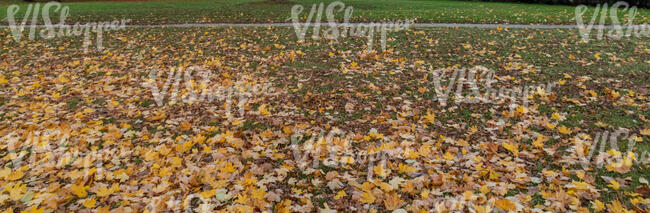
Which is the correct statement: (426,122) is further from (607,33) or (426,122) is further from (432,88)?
(607,33)

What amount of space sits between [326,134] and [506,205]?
223 centimetres

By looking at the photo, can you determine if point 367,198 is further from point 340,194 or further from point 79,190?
point 79,190

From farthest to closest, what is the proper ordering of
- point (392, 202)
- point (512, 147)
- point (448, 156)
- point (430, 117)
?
point (430, 117) < point (512, 147) < point (448, 156) < point (392, 202)

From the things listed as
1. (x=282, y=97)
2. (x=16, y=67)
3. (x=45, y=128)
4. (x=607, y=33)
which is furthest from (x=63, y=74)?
(x=607, y=33)

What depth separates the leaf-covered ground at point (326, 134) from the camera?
11.4 feet

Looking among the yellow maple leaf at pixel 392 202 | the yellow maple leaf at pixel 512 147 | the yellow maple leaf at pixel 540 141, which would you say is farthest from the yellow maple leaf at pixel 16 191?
the yellow maple leaf at pixel 540 141

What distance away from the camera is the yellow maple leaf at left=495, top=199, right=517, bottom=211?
3234 millimetres

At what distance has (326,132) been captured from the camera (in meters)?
4.81

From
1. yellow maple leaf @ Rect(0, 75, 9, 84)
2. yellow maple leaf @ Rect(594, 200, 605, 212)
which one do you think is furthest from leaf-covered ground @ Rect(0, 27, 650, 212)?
yellow maple leaf @ Rect(0, 75, 9, 84)

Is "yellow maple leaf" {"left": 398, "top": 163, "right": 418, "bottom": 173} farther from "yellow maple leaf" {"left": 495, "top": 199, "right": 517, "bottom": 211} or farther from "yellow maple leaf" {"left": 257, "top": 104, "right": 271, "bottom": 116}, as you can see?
"yellow maple leaf" {"left": 257, "top": 104, "right": 271, "bottom": 116}

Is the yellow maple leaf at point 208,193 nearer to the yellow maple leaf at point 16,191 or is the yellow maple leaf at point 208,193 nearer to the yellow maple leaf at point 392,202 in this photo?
the yellow maple leaf at point 392,202

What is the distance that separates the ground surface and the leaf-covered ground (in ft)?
0.07

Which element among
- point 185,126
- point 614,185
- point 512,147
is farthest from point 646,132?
point 185,126

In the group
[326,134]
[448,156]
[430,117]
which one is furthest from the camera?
[430,117]
